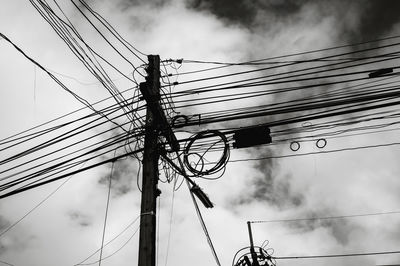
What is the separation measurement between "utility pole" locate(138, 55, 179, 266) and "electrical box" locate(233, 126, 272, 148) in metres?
1.35

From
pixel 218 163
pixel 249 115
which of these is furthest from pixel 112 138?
pixel 249 115

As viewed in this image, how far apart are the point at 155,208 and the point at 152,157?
1.06 metres

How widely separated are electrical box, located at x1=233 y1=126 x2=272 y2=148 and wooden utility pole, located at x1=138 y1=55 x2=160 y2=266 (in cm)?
172

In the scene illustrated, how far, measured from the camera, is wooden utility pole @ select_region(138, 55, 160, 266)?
216 inches

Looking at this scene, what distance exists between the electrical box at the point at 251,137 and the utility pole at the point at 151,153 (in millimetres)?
1352

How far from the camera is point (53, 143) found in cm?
693

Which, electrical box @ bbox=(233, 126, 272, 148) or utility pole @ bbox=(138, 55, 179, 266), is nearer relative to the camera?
utility pole @ bbox=(138, 55, 179, 266)

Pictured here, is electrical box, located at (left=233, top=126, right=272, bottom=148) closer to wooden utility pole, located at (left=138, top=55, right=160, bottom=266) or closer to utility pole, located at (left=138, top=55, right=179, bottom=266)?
utility pole, located at (left=138, top=55, right=179, bottom=266)

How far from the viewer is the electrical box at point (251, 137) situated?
255 inches

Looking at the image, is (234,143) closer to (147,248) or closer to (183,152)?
(183,152)

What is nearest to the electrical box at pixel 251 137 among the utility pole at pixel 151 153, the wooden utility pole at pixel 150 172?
the utility pole at pixel 151 153

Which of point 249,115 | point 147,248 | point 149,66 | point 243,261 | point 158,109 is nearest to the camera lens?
point 147,248

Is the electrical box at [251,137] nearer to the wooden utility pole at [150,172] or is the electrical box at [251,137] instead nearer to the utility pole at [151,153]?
the utility pole at [151,153]

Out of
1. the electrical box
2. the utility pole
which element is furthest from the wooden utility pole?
the electrical box
